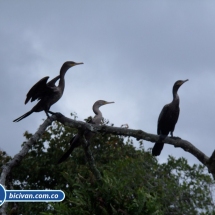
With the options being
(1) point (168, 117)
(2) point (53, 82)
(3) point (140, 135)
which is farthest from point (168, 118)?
(3) point (140, 135)

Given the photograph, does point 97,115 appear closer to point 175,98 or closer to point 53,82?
point 175,98

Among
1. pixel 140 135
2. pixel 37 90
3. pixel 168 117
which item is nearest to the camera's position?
pixel 140 135

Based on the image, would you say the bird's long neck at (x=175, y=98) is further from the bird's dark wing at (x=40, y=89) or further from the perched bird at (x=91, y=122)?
the bird's dark wing at (x=40, y=89)

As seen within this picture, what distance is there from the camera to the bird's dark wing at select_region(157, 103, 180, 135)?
8.16 metres

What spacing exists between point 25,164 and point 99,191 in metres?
9.95

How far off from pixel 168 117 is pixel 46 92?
2169 mm

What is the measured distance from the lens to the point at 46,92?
21.9 feet

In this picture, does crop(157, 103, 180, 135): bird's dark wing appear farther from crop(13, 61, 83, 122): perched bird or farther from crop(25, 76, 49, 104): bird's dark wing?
crop(25, 76, 49, 104): bird's dark wing

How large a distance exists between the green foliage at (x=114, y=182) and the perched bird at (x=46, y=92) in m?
0.82

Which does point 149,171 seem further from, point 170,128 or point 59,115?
point 59,115

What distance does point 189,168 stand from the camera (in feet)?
38.8

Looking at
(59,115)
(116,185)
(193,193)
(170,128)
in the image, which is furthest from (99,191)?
(193,193)

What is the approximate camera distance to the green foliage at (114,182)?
6.80 metres

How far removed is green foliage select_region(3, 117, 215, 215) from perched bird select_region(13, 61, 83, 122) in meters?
0.82
